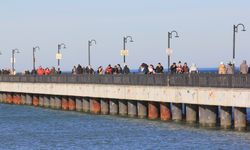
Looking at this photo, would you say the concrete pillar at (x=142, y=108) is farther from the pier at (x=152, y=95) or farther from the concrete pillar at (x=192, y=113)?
the concrete pillar at (x=192, y=113)

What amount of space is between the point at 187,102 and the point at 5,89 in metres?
41.0

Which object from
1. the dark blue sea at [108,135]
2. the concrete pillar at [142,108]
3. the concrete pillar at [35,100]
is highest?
the concrete pillar at [142,108]

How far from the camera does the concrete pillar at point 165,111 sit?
206ft

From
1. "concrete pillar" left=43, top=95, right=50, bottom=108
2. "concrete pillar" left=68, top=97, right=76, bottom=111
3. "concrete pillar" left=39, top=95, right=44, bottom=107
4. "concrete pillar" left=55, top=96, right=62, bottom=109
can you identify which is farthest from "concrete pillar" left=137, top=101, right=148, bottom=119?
"concrete pillar" left=39, top=95, right=44, bottom=107

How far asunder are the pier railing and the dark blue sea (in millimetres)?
2704

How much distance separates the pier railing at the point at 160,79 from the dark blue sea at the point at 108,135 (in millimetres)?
2704

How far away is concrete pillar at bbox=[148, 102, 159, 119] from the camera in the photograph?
212 ft

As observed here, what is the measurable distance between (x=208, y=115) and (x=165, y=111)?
6.71 meters

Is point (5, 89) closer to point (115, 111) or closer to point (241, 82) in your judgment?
point (115, 111)

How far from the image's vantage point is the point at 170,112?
63.7 m

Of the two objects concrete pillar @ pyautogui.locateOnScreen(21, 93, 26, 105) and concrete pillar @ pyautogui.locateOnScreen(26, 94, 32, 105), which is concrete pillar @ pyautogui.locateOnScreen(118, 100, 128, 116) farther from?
concrete pillar @ pyautogui.locateOnScreen(21, 93, 26, 105)

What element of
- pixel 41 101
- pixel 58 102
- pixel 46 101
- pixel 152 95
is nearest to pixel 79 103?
pixel 58 102

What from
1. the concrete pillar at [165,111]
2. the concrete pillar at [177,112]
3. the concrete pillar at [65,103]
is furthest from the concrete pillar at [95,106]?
the concrete pillar at [177,112]

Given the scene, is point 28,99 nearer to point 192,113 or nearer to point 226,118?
point 192,113
